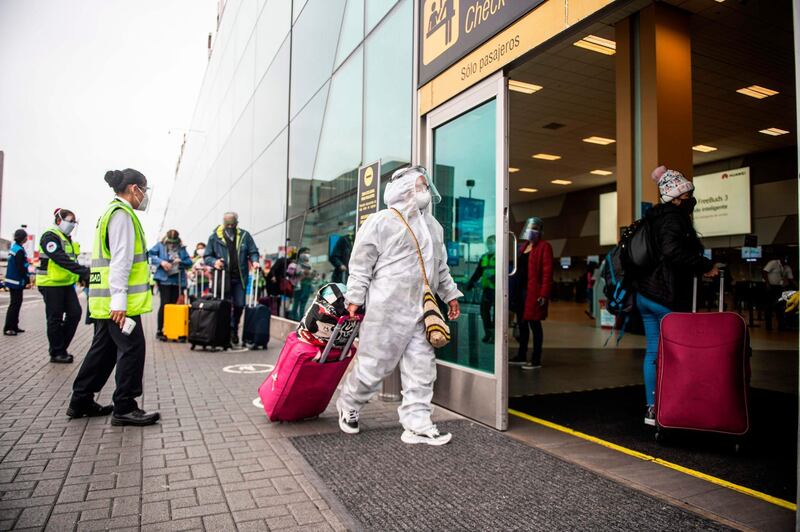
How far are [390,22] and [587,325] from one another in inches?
440

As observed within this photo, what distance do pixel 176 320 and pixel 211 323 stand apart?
168 cm

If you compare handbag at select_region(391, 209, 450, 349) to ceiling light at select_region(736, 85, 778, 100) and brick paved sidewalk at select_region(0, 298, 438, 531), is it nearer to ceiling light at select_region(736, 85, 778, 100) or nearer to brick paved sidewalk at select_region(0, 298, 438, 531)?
brick paved sidewalk at select_region(0, 298, 438, 531)

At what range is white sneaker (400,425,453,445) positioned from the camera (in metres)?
3.77

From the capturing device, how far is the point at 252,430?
13.3 feet

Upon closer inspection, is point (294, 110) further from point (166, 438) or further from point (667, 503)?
point (667, 503)

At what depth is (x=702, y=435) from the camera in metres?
3.94

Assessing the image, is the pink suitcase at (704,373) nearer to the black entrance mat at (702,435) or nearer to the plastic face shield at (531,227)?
the black entrance mat at (702,435)

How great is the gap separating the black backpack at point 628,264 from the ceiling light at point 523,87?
939 cm

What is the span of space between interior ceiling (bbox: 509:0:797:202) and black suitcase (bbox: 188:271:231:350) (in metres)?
7.33

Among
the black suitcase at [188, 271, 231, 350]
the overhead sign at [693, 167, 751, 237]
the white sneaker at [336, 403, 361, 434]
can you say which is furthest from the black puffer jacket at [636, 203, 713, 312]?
the overhead sign at [693, 167, 751, 237]

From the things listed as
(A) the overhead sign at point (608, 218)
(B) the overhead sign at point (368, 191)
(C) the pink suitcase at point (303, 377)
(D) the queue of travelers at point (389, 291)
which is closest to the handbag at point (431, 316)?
(D) the queue of travelers at point (389, 291)

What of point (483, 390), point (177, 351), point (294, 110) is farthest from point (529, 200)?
point (483, 390)

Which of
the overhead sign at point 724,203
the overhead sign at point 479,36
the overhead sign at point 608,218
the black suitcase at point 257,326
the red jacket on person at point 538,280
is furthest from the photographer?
the overhead sign at point 608,218

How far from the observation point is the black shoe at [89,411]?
4125 millimetres
